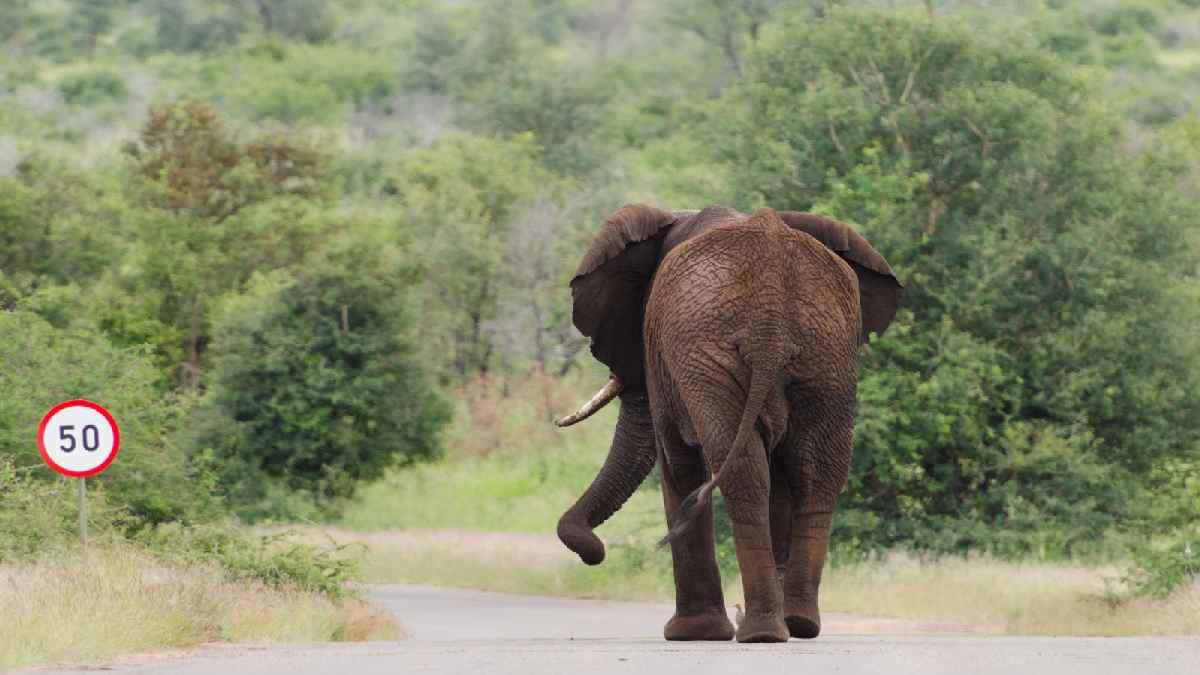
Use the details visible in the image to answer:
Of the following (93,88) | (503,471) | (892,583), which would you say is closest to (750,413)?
(892,583)

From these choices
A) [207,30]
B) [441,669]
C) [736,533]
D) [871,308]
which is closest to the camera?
[441,669]

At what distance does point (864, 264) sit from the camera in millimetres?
18578

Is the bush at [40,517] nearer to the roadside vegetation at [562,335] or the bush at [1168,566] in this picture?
the roadside vegetation at [562,335]

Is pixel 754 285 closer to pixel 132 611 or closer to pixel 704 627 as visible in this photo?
pixel 704 627

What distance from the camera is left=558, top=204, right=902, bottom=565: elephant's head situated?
60.5 ft

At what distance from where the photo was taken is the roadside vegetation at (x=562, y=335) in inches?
1211

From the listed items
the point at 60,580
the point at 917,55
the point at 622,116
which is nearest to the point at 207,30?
the point at 622,116

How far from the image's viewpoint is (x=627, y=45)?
15662cm

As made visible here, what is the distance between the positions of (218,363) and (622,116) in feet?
216

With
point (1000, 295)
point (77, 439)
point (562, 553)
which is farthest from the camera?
point (562, 553)

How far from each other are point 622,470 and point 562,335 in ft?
151

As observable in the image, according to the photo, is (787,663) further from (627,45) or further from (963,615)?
(627,45)

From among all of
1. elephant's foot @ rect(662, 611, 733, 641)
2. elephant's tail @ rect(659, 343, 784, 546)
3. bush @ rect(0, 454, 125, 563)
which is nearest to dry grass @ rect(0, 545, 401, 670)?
bush @ rect(0, 454, 125, 563)

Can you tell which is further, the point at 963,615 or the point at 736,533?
the point at 963,615
